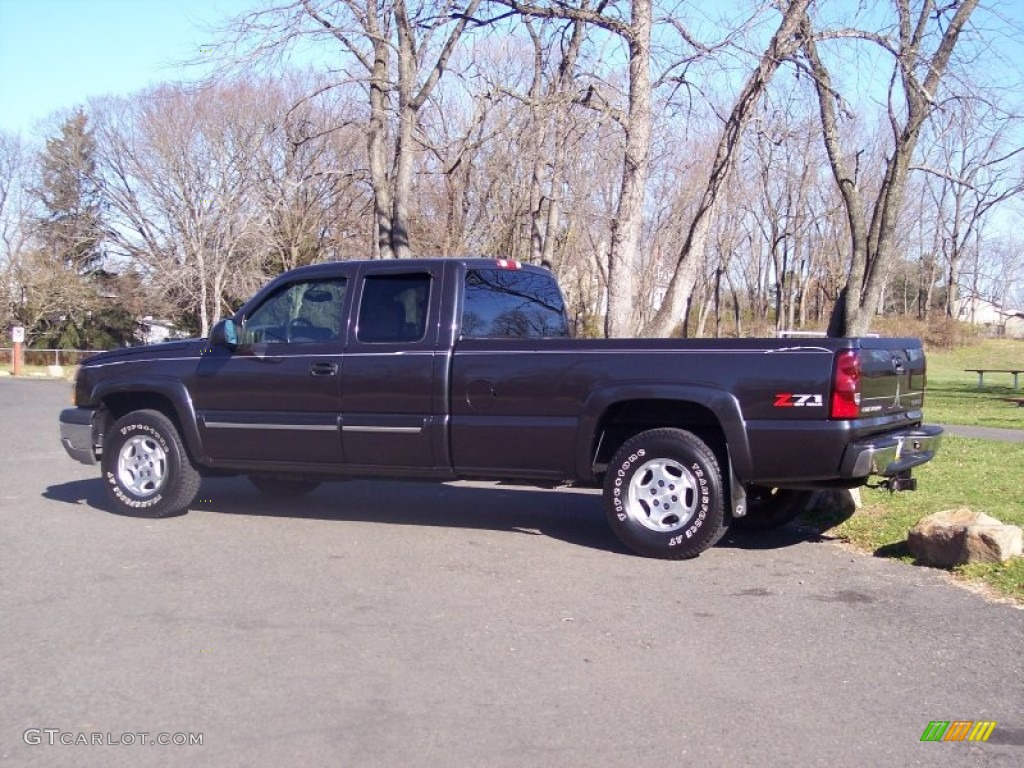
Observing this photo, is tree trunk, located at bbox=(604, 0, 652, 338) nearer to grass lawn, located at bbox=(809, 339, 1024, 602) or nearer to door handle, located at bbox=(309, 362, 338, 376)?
grass lawn, located at bbox=(809, 339, 1024, 602)

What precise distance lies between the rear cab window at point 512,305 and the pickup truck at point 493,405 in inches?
0.7

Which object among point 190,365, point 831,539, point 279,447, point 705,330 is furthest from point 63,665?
point 705,330

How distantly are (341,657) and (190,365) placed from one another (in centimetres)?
411

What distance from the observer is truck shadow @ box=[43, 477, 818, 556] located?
805 centimetres

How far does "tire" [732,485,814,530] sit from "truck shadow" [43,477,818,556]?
98 mm

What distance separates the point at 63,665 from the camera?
4859 mm

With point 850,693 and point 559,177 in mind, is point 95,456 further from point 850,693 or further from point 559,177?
point 559,177

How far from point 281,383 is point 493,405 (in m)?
1.82

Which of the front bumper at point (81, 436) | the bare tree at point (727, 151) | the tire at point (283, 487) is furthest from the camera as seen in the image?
the bare tree at point (727, 151)

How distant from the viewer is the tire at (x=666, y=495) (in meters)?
6.85

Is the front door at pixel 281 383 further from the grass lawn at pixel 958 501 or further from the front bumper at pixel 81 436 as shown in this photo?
the grass lawn at pixel 958 501

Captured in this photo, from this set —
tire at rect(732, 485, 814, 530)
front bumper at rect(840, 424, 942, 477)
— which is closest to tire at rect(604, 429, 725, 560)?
front bumper at rect(840, 424, 942, 477)

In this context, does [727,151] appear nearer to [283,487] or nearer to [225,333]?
[283,487]

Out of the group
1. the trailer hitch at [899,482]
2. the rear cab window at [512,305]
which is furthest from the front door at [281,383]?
the trailer hitch at [899,482]
